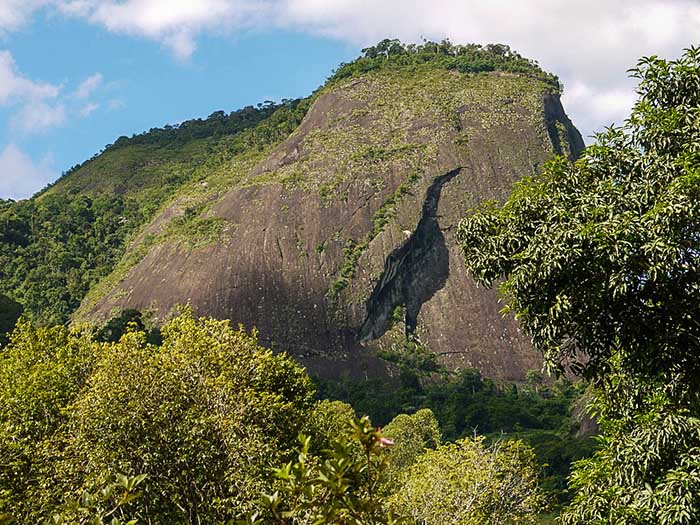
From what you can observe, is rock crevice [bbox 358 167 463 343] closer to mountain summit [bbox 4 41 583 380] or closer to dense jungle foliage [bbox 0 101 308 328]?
mountain summit [bbox 4 41 583 380]

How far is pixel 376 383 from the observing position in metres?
101

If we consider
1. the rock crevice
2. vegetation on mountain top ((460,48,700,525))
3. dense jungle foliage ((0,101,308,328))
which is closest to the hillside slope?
the rock crevice

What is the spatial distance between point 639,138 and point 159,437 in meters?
10.6

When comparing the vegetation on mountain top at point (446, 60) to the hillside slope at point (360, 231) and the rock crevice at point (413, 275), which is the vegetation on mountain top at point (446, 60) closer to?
the hillside slope at point (360, 231)

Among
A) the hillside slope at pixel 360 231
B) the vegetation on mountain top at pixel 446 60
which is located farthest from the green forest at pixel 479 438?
the vegetation on mountain top at pixel 446 60

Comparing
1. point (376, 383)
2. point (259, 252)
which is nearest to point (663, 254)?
point (376, 383)

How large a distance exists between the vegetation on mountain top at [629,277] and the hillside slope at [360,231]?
91.5 meters

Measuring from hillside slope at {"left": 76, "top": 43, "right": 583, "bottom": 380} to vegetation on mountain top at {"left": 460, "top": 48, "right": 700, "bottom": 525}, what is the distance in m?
91.5

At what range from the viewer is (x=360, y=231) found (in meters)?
119

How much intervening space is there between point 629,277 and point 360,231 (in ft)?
354

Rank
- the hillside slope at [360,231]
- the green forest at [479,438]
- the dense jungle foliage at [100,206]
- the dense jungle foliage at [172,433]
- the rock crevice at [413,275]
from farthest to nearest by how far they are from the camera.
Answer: the dense jungle foliage at [100,206]
the rock crevice at [413,275]
the hillside slope at [360,231]
the dense jungle foliage at [172,433]
the green forest at [479,438]

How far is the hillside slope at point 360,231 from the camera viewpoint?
108 meters

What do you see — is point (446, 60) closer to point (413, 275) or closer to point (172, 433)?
point (413, 275)

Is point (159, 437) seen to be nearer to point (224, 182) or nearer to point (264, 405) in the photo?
point (264, 405)
